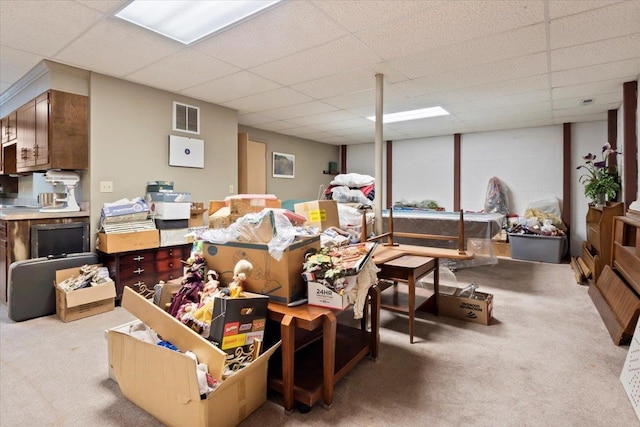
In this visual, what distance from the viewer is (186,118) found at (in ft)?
13.6

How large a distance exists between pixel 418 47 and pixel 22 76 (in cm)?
410

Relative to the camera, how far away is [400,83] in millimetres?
3746

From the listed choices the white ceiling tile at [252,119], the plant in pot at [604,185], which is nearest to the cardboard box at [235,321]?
the white ceiling tile at [252,119]

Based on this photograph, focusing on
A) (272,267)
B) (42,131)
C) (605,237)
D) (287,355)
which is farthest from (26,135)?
(605,237)

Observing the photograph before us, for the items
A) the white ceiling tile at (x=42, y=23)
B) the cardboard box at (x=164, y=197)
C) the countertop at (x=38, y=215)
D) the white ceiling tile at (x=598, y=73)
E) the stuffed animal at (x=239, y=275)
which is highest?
the white ceiling tile at (x=598, y=73)

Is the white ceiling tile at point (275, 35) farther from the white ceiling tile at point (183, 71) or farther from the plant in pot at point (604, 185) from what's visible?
the plant in pot at point (604, 185)

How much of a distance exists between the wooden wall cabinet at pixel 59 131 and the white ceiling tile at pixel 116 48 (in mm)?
395

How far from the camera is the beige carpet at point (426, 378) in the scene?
1668 mm

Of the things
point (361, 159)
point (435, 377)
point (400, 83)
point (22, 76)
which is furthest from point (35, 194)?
point (361, 159)

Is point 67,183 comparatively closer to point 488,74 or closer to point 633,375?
point 488,74

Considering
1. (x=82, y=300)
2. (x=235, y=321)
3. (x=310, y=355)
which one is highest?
(x=235, y=321)

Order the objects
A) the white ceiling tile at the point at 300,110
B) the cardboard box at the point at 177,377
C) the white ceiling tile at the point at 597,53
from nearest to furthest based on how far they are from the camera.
Answer: 1. the cardboard box at the point at 177,377
2. the white ceiling tile at the point at 597,53
3. the white ceiling tile at the point at 300,110

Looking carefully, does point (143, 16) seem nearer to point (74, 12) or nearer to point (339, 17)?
point (74, 12)

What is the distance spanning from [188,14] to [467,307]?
3219 mm
